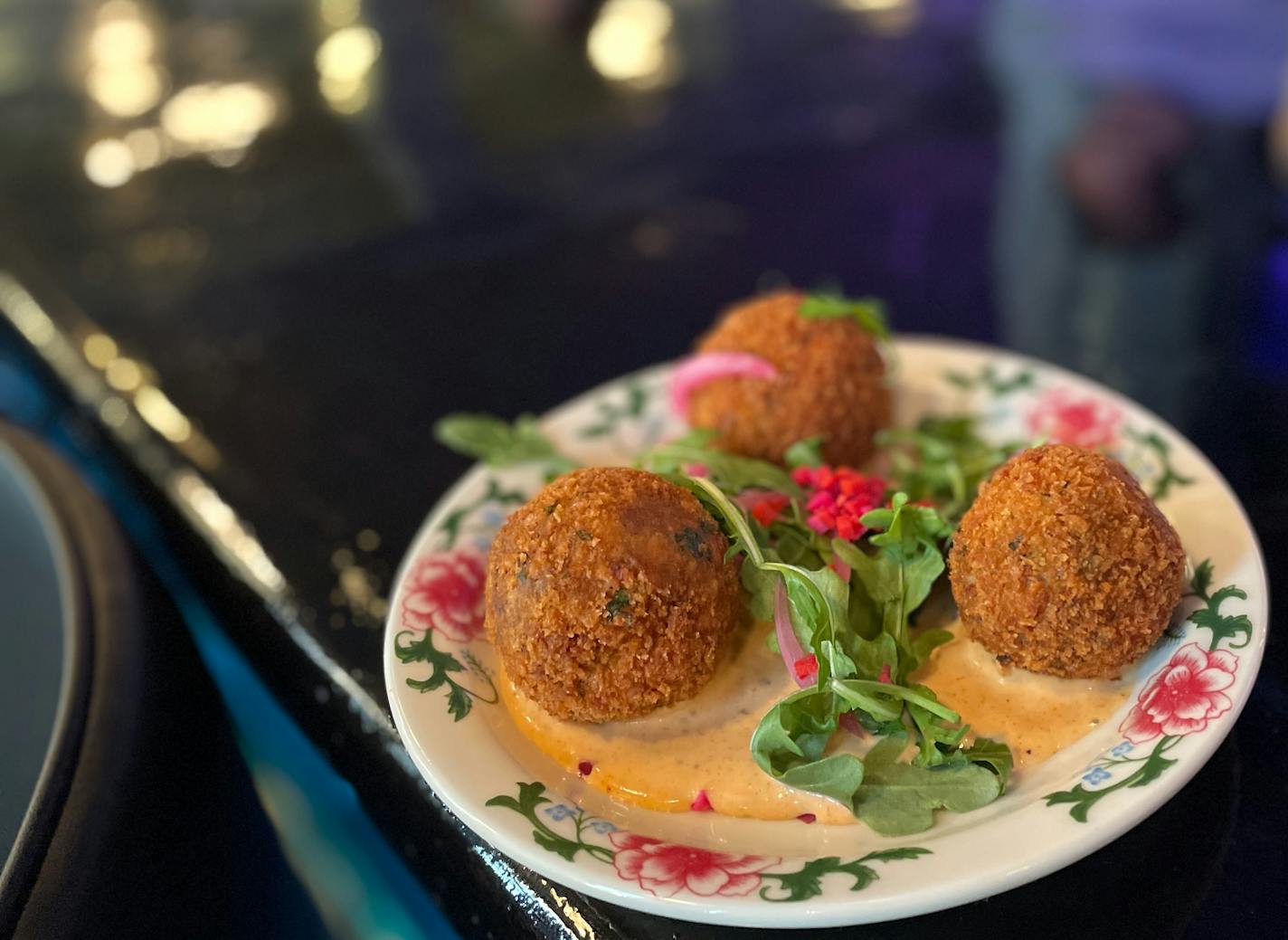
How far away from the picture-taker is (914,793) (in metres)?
1.20

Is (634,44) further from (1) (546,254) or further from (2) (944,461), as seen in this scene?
(2) (944,461)

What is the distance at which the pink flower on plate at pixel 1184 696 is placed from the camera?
1.18 meters

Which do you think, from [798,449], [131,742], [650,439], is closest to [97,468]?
[131,742]

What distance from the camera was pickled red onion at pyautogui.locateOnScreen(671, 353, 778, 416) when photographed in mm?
1708

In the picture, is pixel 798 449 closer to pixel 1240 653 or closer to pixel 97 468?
pixel 1240 653

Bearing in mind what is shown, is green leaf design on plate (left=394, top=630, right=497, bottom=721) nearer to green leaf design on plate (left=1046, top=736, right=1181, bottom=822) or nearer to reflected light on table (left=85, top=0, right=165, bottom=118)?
green leaf design on plate (left=1046, top=736, right=1181, bottom=822)

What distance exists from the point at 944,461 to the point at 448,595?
2.55 ft

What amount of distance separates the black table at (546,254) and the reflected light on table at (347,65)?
0.02 m

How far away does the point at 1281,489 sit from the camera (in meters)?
1.78

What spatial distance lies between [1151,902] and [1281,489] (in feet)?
2.91

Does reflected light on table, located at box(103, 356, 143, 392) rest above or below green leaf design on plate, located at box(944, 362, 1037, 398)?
above

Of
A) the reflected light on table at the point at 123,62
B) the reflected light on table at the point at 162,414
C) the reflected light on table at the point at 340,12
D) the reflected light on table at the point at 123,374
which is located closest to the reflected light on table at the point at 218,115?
the reflected light on table at the point at 123,62

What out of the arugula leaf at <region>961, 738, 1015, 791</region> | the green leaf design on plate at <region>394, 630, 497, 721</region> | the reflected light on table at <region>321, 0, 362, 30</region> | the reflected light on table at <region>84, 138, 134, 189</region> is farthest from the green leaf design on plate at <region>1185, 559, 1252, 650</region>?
the reflected light on table at <region>321, 0, 362, 30</region>

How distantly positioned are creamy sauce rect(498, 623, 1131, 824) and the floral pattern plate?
0.07ft
